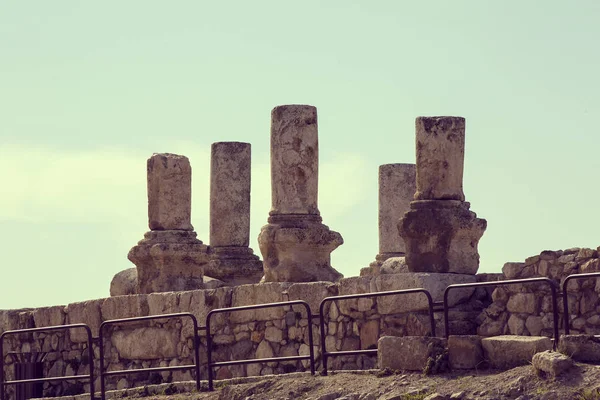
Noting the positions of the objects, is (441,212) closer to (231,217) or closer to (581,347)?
(581,347)

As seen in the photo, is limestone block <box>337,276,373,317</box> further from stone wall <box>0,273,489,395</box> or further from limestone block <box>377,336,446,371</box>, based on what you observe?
limestone block <box>377,336,446,371</box>

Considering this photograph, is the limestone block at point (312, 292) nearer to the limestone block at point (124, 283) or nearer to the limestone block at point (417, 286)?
the limestone block at point (417, 286)

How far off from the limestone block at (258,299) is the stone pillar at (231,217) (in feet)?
18.4

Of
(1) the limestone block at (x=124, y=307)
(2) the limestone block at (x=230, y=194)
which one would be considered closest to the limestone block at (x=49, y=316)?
(1) the limestone block at (x=124, y=307)

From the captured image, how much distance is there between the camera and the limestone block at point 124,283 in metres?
22.0

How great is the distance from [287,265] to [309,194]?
1.01 m

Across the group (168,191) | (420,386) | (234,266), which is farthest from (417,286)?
(234,266)

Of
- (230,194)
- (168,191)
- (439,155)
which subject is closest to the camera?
(439,155)

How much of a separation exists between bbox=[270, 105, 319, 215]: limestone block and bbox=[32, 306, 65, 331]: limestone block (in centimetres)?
367

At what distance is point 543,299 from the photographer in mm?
14547

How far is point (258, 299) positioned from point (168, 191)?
13.3 feet

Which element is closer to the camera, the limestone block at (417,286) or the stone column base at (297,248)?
the limestone block at (417,286)

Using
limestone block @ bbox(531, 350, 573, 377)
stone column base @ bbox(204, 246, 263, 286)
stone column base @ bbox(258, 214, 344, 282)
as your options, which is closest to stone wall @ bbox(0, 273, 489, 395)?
stone column base @ bbox(258, 214, 344, 282)

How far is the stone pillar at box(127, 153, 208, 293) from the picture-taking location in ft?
68.2
